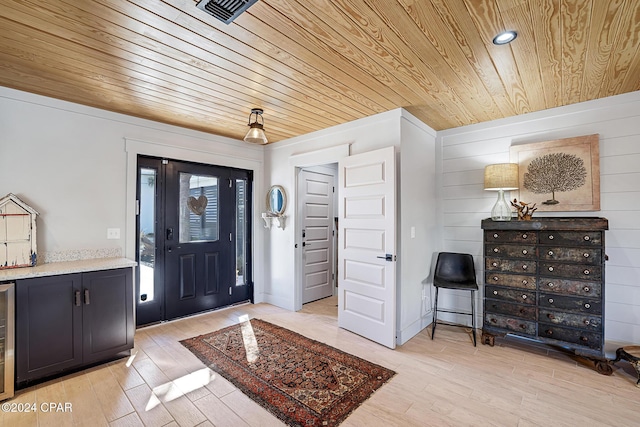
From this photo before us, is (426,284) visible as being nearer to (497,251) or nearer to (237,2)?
(497,251)

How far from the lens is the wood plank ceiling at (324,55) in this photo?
64.2 inches

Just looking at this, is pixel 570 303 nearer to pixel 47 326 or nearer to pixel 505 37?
pixel 505 37

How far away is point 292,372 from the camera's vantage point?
2.49m

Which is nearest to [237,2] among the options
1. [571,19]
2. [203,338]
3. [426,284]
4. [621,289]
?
[571,19]

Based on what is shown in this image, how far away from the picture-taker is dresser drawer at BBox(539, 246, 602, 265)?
254cm

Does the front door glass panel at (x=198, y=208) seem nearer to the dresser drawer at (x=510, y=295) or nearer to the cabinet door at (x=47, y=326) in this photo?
the cabinet door at (x=47, y=326)

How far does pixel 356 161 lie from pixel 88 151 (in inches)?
113

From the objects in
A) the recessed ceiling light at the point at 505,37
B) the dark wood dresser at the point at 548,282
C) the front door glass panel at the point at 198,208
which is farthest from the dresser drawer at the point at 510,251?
the front door glass panel at the point at 198,208

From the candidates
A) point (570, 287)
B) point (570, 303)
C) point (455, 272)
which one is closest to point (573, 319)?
point (570, 303)

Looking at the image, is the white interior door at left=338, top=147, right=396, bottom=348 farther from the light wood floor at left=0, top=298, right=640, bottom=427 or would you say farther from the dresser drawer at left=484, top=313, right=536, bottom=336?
the dresser drawer at left=484, top=313, right=536, bottom=336

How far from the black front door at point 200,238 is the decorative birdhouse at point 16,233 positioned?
113 cm

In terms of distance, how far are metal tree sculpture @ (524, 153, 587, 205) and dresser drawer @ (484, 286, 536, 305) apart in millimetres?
1018

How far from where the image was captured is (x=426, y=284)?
12.0ft

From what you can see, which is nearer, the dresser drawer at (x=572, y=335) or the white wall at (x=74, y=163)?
the dresser drawer at (x=572, y=335)
